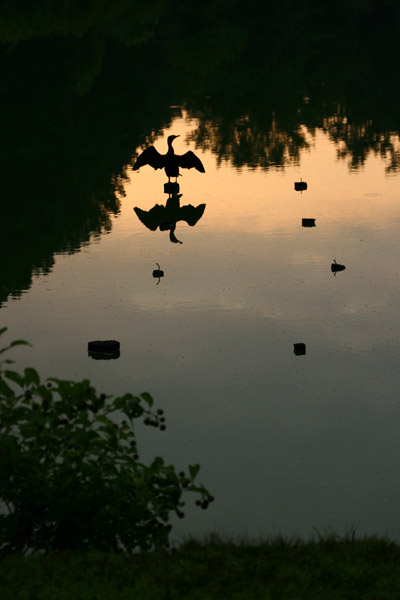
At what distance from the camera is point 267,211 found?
2780 centimetres

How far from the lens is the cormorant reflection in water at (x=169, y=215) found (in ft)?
87.1

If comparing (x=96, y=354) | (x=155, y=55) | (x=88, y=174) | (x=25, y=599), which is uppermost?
(x=155, y=55)

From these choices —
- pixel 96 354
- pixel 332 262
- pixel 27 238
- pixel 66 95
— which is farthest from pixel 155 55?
pixel 96 354

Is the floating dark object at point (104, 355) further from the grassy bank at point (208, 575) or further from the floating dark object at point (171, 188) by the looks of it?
the floating dark object at point (171, 188)

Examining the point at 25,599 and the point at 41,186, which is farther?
the point at 41,186

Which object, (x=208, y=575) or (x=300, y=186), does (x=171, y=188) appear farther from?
(x=208, y=575)

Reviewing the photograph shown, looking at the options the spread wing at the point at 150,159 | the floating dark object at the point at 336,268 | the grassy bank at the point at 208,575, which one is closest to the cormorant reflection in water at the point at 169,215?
the spread wing at the point at 150,159

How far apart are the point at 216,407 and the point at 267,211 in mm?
13221

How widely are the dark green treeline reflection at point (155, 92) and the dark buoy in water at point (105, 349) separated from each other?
4389 mm

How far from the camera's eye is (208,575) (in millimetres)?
9414

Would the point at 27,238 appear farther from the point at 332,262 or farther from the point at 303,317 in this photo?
the point at 303,317

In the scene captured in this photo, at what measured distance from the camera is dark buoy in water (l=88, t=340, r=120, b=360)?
17.3 meters

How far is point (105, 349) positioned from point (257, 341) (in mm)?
2320

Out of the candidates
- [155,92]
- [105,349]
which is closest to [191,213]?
[105,349]
